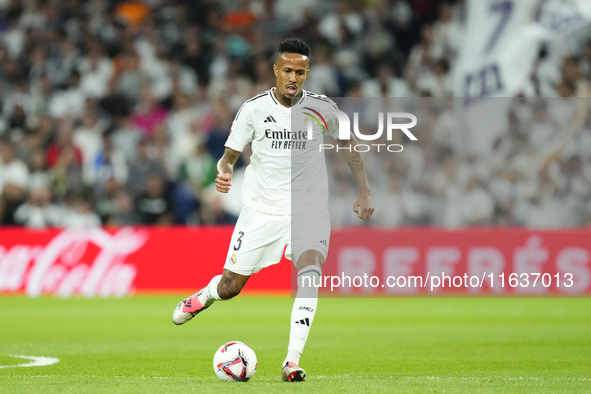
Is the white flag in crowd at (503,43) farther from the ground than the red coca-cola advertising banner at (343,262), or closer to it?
farther from the ground

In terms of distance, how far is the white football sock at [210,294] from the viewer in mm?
7016

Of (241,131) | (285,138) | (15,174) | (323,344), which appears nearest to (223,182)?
(241,131)

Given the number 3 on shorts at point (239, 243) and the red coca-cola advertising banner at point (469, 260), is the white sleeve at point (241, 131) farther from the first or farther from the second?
the red coca-cola advertising banner at point (469, 260)

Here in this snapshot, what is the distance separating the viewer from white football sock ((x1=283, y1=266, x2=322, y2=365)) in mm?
6227

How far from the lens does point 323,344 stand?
939 centimetres

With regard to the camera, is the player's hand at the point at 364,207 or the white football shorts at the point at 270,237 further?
the white football shorts at the point at 270,237

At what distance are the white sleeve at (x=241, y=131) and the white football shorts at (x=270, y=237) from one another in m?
0.49

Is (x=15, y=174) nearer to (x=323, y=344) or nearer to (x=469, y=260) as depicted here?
(x=469, y=260)

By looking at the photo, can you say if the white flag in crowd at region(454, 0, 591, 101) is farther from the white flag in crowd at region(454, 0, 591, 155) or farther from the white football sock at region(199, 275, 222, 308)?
the white football sock at region(199, 275, 222, 308)

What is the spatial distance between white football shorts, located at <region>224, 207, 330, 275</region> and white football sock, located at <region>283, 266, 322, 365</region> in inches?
9.7

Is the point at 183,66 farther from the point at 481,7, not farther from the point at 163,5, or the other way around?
the point at 481,7

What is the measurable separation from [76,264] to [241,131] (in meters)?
9.20

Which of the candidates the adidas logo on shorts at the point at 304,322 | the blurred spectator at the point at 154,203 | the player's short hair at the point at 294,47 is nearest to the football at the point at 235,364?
the adidas logo on shorts at the point at 304,322

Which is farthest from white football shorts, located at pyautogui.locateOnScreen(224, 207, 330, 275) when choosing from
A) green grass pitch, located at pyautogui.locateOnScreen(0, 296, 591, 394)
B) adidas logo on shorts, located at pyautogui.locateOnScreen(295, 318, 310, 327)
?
green grass pitch, located at pyautogui.locateOnScreen(0, 296, 591, 394)
